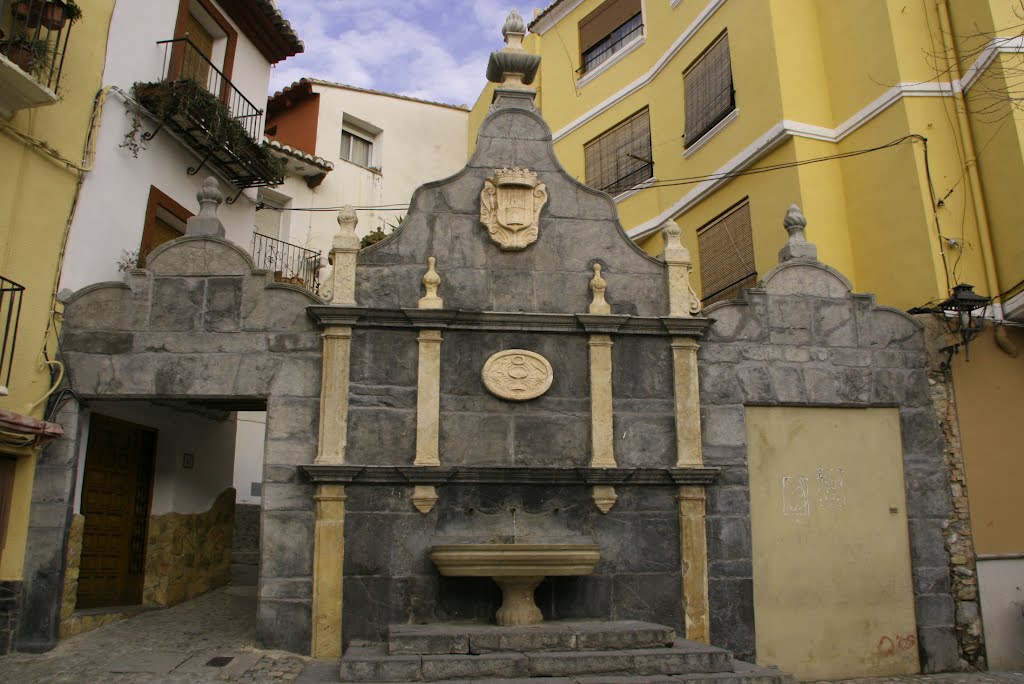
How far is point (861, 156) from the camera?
12000 mm

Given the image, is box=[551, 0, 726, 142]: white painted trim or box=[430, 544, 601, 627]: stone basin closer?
box=[430, 544, 601, 627]: stone basin

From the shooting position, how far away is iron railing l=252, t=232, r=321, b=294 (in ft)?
56.2

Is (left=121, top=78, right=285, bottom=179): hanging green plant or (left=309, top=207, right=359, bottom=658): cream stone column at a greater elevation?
(left=121, top=78, right=285, bottom=179): hanging green plant

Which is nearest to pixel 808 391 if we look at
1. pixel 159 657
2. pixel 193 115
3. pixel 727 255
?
pixel 727 255

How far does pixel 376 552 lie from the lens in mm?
8609

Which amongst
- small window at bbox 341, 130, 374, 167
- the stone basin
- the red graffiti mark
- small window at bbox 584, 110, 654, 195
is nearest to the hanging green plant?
the stone basin

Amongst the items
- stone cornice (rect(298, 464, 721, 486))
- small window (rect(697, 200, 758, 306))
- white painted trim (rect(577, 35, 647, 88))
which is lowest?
stone cornice (rect(298, 464, 721, 486))

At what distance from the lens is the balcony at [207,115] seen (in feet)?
35.9

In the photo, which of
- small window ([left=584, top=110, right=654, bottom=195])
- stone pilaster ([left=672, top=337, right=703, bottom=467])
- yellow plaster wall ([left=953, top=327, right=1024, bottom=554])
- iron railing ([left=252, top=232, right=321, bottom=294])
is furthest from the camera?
iron railing ([left=252, top=232, right=321, bottom=294])

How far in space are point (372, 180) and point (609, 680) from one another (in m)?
16.3

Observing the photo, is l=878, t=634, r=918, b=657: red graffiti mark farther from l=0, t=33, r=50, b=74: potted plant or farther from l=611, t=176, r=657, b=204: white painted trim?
l=0, t=33, r=50, b=74: potted plant

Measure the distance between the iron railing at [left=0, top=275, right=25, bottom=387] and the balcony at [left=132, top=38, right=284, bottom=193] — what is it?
3.31 m

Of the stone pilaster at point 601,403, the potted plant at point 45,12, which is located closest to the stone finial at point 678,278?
the stone pilaster at point 601,403

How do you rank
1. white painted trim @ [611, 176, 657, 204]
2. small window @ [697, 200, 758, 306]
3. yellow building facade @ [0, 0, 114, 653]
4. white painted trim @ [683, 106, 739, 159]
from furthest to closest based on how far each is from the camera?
white painted trim @ [611, 176, 657, 204] < white painted trim @ [683, 106, 739, 159] < small window @ [697, 200, 758, 306] < yellow building facade @ [0, 0, 114, 653]
